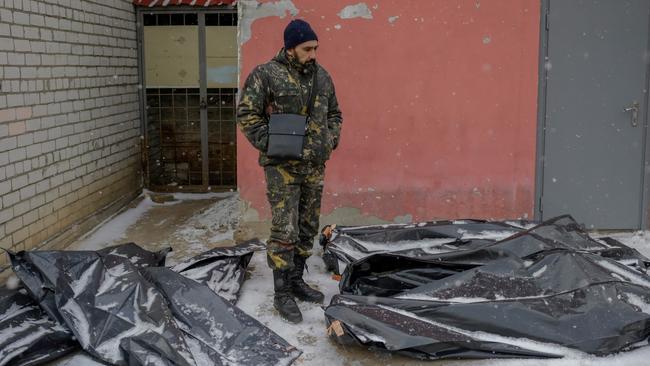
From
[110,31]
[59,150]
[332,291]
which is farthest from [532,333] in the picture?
[110,31]

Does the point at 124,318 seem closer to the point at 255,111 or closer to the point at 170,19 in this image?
the point at 255,111

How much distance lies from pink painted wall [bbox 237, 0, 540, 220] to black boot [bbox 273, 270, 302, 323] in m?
1.61

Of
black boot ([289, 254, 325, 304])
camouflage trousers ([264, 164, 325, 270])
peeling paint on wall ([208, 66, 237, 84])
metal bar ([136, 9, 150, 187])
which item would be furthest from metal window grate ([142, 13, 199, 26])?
black boot ([289, 254, 325, 304])

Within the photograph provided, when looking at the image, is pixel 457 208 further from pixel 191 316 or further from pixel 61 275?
pixel 61 275

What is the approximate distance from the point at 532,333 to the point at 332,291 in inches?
59.8

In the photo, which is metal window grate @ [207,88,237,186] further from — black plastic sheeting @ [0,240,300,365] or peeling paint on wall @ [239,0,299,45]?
black plastic sheeting @ [0,240,300,365]

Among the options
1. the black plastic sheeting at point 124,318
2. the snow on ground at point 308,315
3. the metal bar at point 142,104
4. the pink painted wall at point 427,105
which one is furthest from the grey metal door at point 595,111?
the metal bar at point 142,104

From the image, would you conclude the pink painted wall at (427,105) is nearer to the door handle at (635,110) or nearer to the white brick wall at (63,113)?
the door handle at (635,110)

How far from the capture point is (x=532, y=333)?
11.8 feet

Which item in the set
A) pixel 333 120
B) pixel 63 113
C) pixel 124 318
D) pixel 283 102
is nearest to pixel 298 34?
pixel 283 102

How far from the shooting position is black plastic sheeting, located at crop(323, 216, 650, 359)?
11.6ft

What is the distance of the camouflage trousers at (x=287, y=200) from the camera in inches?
163

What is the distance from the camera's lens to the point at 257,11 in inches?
219

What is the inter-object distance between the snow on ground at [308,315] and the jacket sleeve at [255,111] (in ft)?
3.54
